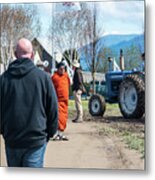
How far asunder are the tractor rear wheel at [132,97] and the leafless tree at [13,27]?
0.84 m

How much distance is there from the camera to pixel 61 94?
416cm

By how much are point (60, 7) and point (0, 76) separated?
73cm

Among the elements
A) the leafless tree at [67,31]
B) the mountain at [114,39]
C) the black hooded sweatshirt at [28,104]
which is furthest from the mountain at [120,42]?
the black hooded sweatshirt at [28,104]

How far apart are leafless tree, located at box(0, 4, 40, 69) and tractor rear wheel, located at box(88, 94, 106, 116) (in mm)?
703

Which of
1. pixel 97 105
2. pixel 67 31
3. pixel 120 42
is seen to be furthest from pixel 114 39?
pixel 97 105

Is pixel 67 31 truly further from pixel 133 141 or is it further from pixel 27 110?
pixel 133 141

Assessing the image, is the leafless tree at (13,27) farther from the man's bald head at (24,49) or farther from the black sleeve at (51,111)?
the black sleeve at (51,111)

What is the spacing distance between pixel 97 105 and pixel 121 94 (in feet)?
0.68

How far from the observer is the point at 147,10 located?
3928 millimetres

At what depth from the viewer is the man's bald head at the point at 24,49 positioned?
409 cm

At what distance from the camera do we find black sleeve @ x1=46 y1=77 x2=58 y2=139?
12.7 ft

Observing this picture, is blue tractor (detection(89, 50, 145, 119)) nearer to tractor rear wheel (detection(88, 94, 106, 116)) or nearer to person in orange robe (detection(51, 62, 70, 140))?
tractor rear wheel (detection(88, 94, 106, 116))

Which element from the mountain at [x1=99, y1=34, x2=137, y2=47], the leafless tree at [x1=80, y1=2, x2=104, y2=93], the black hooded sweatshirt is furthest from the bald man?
the mountain at [x1=99, y1=34, x2=137, y2=47]

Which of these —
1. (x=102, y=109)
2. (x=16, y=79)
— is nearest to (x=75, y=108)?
(x=102, y=109)
